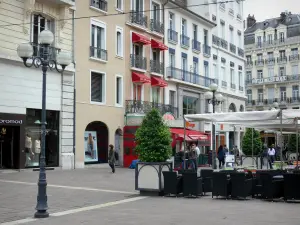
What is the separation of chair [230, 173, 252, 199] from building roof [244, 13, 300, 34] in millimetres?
62147

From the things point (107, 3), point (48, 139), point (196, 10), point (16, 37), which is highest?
point (196, 10)

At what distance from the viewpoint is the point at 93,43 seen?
28047 millimetres

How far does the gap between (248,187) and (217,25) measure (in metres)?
33.0

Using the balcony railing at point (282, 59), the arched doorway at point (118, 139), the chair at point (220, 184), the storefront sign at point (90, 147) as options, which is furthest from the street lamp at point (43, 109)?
the balcony railing at point (282, 59)

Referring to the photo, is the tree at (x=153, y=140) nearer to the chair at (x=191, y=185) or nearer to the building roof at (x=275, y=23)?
the chair at (x=191, y=185)

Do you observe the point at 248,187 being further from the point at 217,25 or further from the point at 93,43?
the point at 217,25

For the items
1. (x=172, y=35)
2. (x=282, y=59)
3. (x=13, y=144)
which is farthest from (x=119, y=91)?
(x=282, y=59)

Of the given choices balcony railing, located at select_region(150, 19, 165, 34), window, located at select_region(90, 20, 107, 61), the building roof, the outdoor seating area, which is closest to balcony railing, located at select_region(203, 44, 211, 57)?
balcony railing, located at select_region(150, 19, 165, 34)

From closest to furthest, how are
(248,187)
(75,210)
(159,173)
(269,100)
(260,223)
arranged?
(260,223), (75,210), (248,187), (159,173), (269,100)

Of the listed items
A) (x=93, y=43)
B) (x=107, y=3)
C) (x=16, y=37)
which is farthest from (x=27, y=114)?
(x=107, y=3)

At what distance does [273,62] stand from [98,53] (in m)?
48.5

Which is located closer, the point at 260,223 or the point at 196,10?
the point at 260,223

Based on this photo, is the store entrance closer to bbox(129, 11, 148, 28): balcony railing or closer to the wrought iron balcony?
bbox(129, 11, 148, 28): balcony railing

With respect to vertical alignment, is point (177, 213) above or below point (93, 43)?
below
